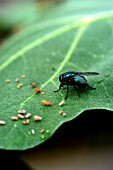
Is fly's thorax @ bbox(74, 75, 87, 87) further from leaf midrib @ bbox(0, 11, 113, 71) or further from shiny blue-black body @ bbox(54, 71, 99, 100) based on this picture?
leaf midrib @ bbox(0, 11, 113, 71)

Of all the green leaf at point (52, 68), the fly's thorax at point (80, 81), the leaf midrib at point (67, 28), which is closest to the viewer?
the green leaf at point (52, 68)

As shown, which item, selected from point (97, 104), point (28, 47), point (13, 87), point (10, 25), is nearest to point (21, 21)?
point (10, 25)

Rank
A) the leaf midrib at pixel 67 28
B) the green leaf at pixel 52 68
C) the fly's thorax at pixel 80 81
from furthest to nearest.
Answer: the leaf midrib at pixel 67 28 → the fly's thorax at pixel 80 81 → the green leaf at pixel 52 68

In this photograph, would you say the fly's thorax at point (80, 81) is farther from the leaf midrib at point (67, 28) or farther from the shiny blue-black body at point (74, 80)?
the leaf midrib at point (67, 28)

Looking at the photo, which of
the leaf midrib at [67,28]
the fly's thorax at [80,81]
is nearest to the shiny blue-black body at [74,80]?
the fly's thorax at [80,81]

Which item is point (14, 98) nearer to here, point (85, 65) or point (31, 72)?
point (31, 72)

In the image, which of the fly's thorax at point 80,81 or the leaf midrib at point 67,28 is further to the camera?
the leaf midrib at point 67,28

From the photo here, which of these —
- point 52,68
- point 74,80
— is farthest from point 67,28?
point 74,80

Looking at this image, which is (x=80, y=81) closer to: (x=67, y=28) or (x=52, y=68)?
(x=52, y=68)

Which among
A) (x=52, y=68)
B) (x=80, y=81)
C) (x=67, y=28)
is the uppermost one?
(x=67, y=28)
